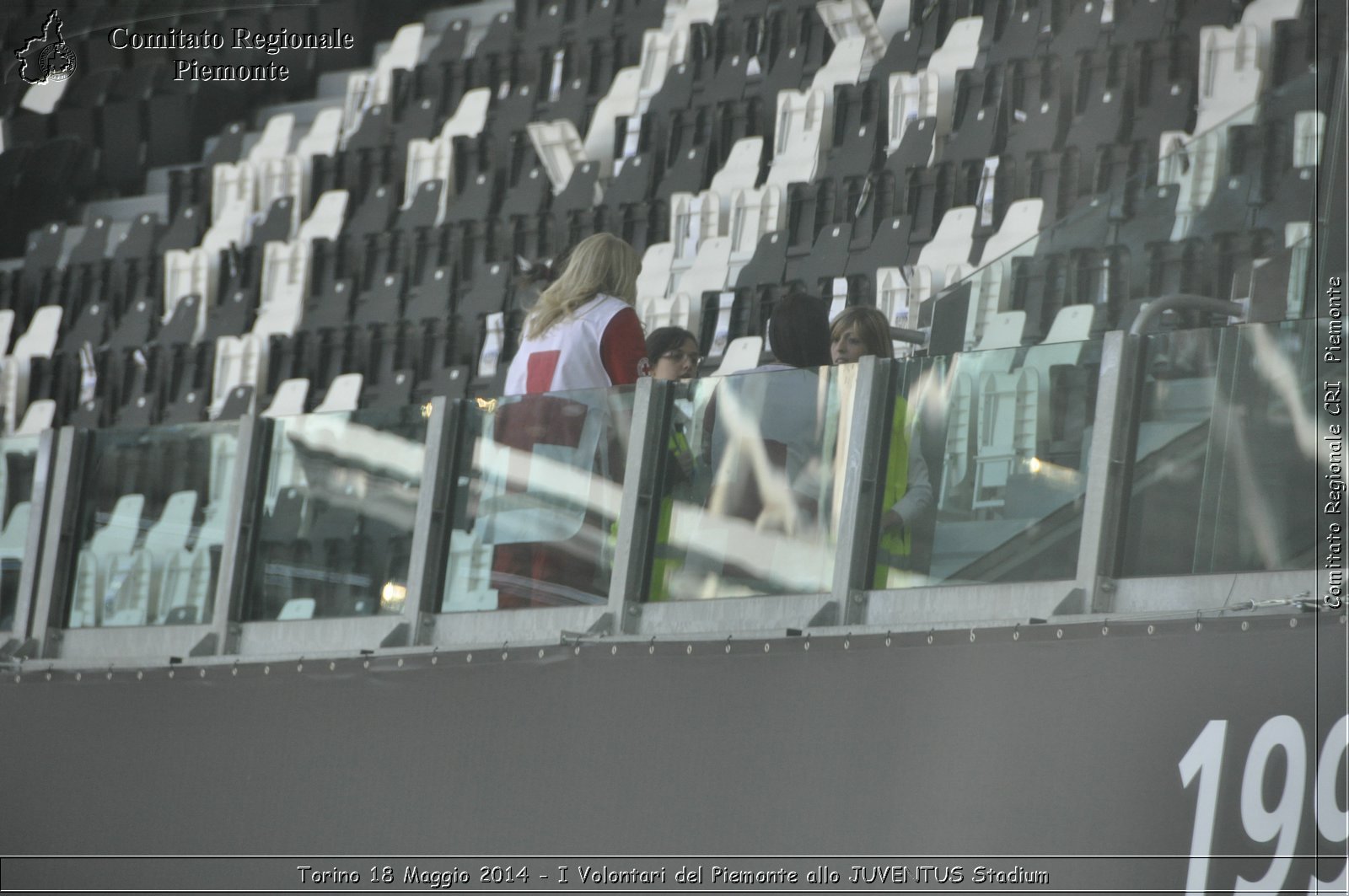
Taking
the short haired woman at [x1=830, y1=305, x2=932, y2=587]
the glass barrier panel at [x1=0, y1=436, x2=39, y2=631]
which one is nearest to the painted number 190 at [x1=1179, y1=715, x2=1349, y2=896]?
the short haired woman at [x1=830, y1=305, x2=932, y2=587]

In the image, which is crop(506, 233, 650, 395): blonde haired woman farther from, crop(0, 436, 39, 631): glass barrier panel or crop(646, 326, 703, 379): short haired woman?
crop(0, 436, 39, 631): glass barrier panel

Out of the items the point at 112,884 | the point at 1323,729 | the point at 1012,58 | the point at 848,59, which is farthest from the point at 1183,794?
the point at 848,59

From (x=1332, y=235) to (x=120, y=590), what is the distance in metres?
2.74

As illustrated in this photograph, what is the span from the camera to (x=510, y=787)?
3.55 metres

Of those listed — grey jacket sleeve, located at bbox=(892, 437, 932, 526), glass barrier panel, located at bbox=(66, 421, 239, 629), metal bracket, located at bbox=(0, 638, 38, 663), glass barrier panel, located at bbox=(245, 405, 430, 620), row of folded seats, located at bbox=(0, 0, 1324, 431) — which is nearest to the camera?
grey jacket sleeve, located at bbox=(892, 437, 932, 526)

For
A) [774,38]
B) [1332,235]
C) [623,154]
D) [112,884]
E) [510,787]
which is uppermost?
[774,38]

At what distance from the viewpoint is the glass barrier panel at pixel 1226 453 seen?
9.12 ft

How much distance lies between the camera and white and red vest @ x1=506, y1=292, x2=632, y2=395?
3.37 meters

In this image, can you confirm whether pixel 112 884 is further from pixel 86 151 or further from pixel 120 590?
pixel 86 151

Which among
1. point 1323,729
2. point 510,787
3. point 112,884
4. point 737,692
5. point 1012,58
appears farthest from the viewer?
point 1012,58

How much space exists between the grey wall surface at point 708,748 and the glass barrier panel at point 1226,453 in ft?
0.47

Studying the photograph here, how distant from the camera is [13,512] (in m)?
4.61

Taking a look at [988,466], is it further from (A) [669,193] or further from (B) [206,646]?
(A) [669,193]

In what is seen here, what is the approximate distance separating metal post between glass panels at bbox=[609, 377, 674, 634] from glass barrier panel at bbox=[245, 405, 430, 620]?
1.78ft
